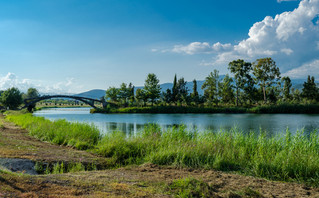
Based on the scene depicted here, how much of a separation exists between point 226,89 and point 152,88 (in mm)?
18768

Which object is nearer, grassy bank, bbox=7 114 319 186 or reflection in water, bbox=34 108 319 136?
grassy bank, bbox=7 114 319 186

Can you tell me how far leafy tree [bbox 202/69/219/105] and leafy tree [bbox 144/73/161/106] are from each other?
13383 millimetres

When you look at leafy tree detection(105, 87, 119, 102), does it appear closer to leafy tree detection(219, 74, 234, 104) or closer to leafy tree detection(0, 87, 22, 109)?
leafy tree detection(0, 87, 22, 109)

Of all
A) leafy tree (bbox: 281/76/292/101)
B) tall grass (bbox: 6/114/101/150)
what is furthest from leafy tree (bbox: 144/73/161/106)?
tall grass (bbox: 6/114/101/150)

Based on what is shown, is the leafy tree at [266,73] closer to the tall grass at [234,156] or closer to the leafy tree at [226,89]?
the leafy tree at [226,89]

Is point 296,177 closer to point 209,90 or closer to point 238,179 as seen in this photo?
point 238,179

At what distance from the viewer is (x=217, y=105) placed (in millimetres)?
60031

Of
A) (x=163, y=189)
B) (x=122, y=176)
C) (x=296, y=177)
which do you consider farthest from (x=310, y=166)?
(x=122, y=176)

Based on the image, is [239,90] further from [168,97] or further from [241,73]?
[168,97]

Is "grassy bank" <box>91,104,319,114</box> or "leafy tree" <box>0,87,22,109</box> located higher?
"leafy tree" <box>0,87,22,109</box>

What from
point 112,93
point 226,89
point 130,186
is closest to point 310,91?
point 226,89

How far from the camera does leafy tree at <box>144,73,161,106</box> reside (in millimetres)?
60531

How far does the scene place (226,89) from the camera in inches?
2351

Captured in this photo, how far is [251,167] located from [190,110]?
49.2 metres
